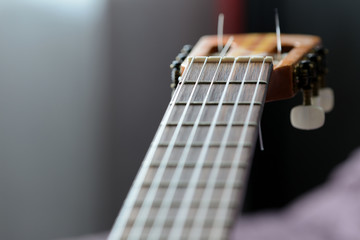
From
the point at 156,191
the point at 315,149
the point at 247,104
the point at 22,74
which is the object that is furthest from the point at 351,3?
the point at 156,191

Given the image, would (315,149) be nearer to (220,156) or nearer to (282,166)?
(282,166)

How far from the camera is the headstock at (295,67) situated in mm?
899

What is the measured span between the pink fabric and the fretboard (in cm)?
114

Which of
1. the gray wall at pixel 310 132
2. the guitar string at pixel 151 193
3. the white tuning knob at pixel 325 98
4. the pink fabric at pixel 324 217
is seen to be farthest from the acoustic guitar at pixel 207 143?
the gray wall at pixel 310 132

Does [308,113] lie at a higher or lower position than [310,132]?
higher

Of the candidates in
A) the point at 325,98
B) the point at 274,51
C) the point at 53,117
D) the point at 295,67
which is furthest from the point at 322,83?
the point at 53,117

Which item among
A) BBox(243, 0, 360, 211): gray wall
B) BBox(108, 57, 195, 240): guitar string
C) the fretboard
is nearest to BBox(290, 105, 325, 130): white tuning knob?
the fretboard

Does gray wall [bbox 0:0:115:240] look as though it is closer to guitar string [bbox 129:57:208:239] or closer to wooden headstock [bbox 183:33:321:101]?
wooden headstock [bbox 183:33:321:101]

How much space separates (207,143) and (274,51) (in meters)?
0.37

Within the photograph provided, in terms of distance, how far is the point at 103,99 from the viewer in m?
2.17

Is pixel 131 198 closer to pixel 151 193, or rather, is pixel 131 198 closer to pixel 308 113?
pixel 151 193

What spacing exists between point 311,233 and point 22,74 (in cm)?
97

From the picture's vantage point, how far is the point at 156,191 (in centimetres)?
69

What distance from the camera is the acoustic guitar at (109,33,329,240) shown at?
648 millimetres
